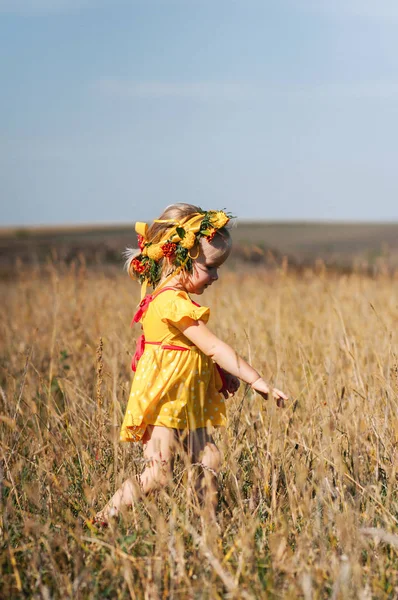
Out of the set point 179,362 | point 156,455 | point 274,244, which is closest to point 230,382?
point 179,362

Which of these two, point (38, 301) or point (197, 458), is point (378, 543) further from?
point (38, 301)

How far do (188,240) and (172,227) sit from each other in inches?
6.0

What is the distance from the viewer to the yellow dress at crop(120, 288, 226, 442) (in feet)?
→ 8.84

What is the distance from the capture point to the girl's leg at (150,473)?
2500mm

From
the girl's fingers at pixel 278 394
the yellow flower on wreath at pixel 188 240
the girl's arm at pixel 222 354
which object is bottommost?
the girl's fingers at pixel 278 394

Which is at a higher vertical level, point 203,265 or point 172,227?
point 172,227

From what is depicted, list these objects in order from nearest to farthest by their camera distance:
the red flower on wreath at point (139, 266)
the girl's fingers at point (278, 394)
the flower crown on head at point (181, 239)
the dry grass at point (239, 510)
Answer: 1. the dry grass at point (239, 510)
2. the girl's fingers at point (278, 394)
3. the flower crown on head at point (181, 239)
4. the red flower on wreath at point (139, 266)

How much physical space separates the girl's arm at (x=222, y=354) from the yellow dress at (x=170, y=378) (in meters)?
0.04

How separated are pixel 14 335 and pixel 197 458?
382cm

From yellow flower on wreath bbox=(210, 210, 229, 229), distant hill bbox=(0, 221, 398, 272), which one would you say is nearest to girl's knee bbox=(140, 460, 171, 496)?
yellow flower on wreath bbox=(210, 210, 229, 229)

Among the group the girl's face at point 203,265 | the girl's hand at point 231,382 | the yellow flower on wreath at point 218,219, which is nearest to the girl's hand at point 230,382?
the girl's hand at point 231,382

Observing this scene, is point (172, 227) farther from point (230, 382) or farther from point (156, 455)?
point (156, 455)

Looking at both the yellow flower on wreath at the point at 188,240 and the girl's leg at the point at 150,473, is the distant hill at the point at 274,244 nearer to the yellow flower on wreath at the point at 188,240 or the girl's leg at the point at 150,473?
the yellow flower on wreath at the point at 188,240

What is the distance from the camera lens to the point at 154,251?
2.88m
